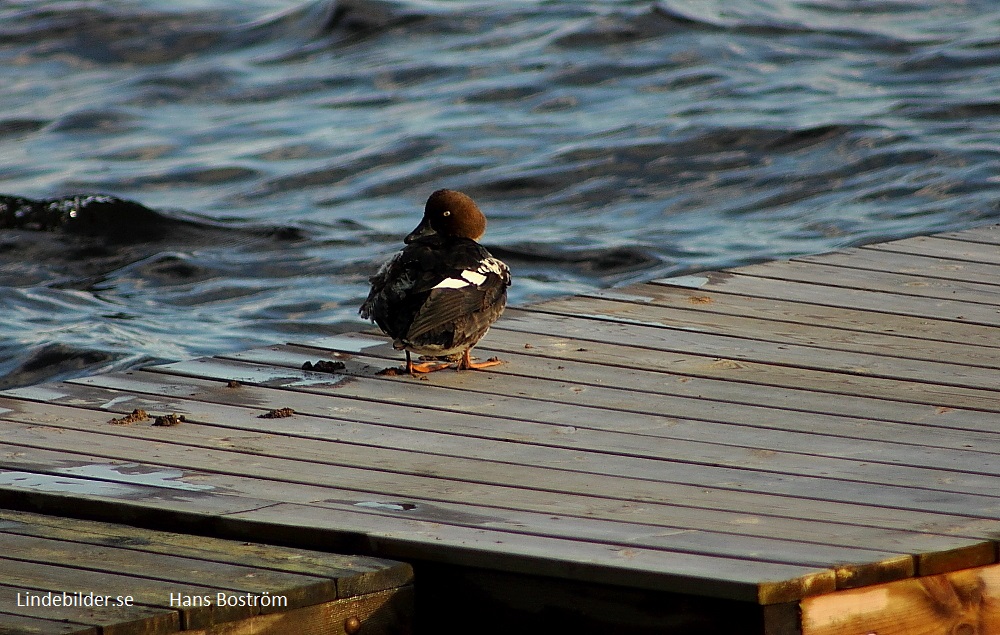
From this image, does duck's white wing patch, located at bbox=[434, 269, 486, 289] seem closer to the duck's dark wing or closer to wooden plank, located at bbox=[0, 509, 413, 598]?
the duck's dark wing

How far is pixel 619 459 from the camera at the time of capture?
3.95m

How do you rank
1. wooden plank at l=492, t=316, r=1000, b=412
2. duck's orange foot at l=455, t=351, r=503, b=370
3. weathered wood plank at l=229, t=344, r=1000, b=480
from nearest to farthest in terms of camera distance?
weathered wood plank at l=229, t=344, r=1000, b=480, wooden plank at l=492, t=316, r=1000, b=412, duck's orange foot at l=455, t=351, r=503, b=370

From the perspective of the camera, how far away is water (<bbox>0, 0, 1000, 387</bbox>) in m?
9.56

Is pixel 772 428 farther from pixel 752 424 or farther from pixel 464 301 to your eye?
pixel 464 301

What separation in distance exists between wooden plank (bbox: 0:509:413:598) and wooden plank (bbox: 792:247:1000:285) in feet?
11.6

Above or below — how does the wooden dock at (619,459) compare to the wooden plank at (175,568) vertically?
above

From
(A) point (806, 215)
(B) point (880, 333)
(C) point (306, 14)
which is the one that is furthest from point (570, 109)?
(B) point (880, 333)

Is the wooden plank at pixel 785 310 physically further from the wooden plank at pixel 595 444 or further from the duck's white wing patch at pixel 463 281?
the wooden plank at pixel 595 444

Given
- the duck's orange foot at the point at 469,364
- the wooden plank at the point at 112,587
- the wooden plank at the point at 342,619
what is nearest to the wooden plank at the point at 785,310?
the duck's orange foot at the point at 469,364

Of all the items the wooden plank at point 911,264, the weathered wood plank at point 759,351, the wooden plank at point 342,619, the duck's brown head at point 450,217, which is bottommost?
the wooden plank at point 342,619

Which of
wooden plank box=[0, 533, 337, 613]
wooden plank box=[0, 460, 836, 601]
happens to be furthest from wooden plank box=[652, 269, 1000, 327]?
wooden plank box=[0, 533, 337, 613]

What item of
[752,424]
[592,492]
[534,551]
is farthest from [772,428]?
[534,551]

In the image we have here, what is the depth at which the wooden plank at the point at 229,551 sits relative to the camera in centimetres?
323

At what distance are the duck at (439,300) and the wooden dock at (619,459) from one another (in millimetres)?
120
